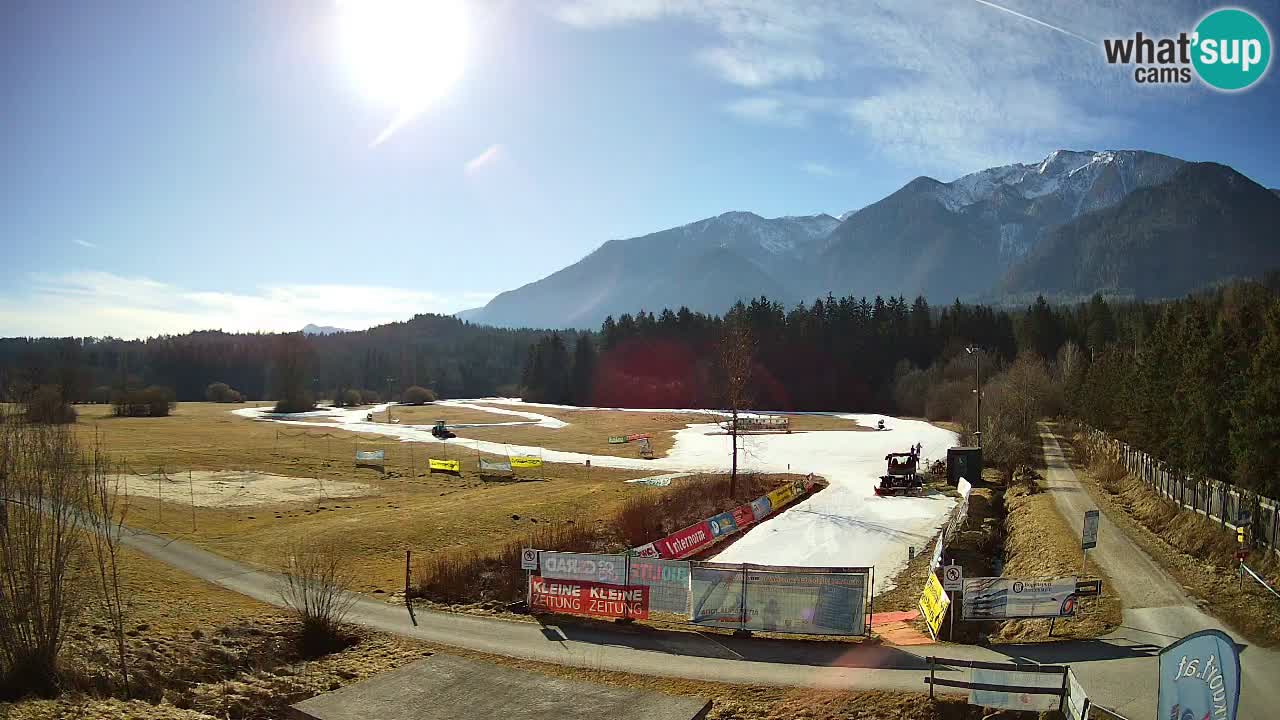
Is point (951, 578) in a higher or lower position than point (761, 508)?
higher

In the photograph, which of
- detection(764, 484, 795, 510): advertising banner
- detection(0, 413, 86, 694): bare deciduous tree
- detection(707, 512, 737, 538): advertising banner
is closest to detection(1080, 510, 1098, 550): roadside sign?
detection(707, 512, 737, 538): advertising banner

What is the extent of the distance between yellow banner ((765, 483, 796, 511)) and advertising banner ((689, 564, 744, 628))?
2304 cm

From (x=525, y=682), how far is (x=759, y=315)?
13878 cm

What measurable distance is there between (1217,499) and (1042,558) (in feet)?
24.3

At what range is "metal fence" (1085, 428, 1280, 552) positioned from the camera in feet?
76.3

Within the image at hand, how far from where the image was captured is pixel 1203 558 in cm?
2519

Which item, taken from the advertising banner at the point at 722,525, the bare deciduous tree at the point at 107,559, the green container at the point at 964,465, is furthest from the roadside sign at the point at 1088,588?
the green container at the point at 964,465

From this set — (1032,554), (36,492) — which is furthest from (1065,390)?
(36,492)

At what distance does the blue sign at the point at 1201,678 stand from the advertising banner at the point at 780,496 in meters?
33.7

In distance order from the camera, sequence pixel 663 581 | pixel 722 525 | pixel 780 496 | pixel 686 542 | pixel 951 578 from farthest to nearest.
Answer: pixel 780 496 < pixel 722 525 < pixel 686 542 < pixel 663 581 < pixel 951 578

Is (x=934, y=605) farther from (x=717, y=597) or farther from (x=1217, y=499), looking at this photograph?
(x=1217, y=499)

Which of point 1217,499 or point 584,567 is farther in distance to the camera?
point 1217,499

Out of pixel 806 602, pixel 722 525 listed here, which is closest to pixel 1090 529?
pixel 806 602

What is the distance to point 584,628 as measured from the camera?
804 inches
